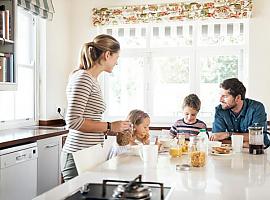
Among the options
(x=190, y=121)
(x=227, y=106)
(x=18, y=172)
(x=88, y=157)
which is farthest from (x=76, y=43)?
(x=88, y=157)

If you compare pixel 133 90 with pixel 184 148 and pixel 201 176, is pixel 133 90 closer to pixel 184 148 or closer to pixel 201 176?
pixel 184 148

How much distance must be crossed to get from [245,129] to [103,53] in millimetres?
1231

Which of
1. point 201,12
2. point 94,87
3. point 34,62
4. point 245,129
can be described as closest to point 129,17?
point 201,12

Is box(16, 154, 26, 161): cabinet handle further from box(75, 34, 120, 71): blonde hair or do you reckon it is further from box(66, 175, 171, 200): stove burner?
box(66, 175, 171, 200): stove burner

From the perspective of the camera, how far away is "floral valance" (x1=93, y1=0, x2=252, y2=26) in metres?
4.50

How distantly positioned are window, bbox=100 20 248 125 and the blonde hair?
2750 mm

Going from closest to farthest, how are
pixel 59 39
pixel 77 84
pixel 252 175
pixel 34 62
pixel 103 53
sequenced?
pixel 252 175, pixel 77 84, pixel 103 53, pixel 34 62, pixel 59 39

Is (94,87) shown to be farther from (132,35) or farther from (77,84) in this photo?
(132,35)

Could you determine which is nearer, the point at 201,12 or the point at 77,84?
the point at 77,84

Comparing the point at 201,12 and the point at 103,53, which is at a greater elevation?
the point at 201,12

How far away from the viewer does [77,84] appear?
6.74 ft

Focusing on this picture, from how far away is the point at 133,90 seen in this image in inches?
199

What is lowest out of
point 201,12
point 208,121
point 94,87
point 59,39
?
point 208,121

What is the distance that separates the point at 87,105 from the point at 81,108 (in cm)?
9
